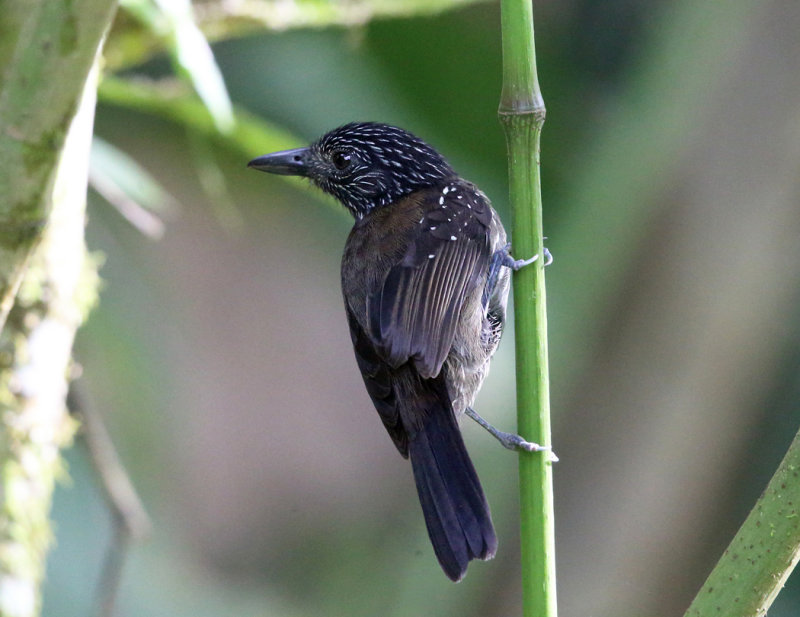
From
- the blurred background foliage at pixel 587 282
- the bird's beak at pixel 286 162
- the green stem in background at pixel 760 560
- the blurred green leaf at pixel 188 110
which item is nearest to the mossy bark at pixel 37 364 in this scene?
the blurred green leaf at pixel 188 110

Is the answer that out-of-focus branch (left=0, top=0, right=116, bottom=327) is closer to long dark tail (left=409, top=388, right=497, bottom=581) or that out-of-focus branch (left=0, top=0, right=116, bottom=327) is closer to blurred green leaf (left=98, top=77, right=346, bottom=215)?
long dark tail (left=409, top=388, right=497, bottom=581)

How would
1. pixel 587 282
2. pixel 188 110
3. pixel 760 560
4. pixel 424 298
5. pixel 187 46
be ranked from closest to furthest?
1. pixel 760 560
2. pixel 187 46
3. pixel 424 298
4. pixel 188 110
5. pixel 587 282

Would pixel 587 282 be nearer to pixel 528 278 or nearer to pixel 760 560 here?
pixel 528 278

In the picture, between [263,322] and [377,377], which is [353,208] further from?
[263,322]

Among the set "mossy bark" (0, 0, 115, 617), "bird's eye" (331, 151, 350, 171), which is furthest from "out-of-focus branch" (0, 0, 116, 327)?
"bird's eye" (331, 151, 350, 171)

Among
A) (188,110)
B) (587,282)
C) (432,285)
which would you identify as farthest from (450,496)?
(587,282)

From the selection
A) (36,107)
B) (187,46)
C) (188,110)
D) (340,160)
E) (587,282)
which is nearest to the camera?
(36,107)

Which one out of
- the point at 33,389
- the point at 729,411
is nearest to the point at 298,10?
the point at 33,389

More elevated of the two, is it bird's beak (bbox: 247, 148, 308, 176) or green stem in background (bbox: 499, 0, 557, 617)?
green stem in background (bbox: 499, 0, 557, 617)

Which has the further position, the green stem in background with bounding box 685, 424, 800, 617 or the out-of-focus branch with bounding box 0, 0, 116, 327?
the out-of-focus branch with bounding box 0, 0, 116, 327
